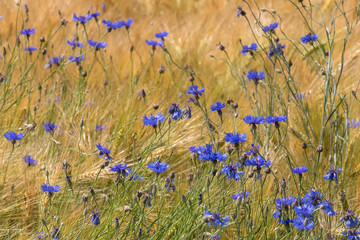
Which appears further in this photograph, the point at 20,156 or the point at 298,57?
the point at 298,57

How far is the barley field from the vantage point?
4.80 ft

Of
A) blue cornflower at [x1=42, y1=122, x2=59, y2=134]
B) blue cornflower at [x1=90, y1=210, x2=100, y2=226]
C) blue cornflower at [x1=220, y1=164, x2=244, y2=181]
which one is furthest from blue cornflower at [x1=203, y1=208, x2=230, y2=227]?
blue cornflower at [x1=42, y1=122, x2=59, y2=134]

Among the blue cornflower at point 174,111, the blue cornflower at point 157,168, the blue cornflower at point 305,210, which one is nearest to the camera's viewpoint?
the blue cornflower at point 305,210

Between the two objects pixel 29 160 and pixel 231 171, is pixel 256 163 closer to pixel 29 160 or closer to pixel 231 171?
pixel 231 171

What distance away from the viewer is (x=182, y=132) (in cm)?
206

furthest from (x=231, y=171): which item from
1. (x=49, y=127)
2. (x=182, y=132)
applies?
(x=49, y=127)

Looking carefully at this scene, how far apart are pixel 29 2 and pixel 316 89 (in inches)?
73.0

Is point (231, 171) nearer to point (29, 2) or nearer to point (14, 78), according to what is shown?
point (14, 78)

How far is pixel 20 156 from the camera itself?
189 cm

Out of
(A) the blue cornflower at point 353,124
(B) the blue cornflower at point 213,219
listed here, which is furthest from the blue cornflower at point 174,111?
(A) the blue cornflower at point 353,124

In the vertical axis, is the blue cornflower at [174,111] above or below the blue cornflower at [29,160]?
above

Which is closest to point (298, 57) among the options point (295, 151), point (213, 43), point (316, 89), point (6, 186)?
point (316, 89)

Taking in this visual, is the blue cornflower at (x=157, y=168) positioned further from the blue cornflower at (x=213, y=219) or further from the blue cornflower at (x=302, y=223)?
the blue cornflower at (x=302, y=223)

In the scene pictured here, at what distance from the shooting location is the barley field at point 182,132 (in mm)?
1464
